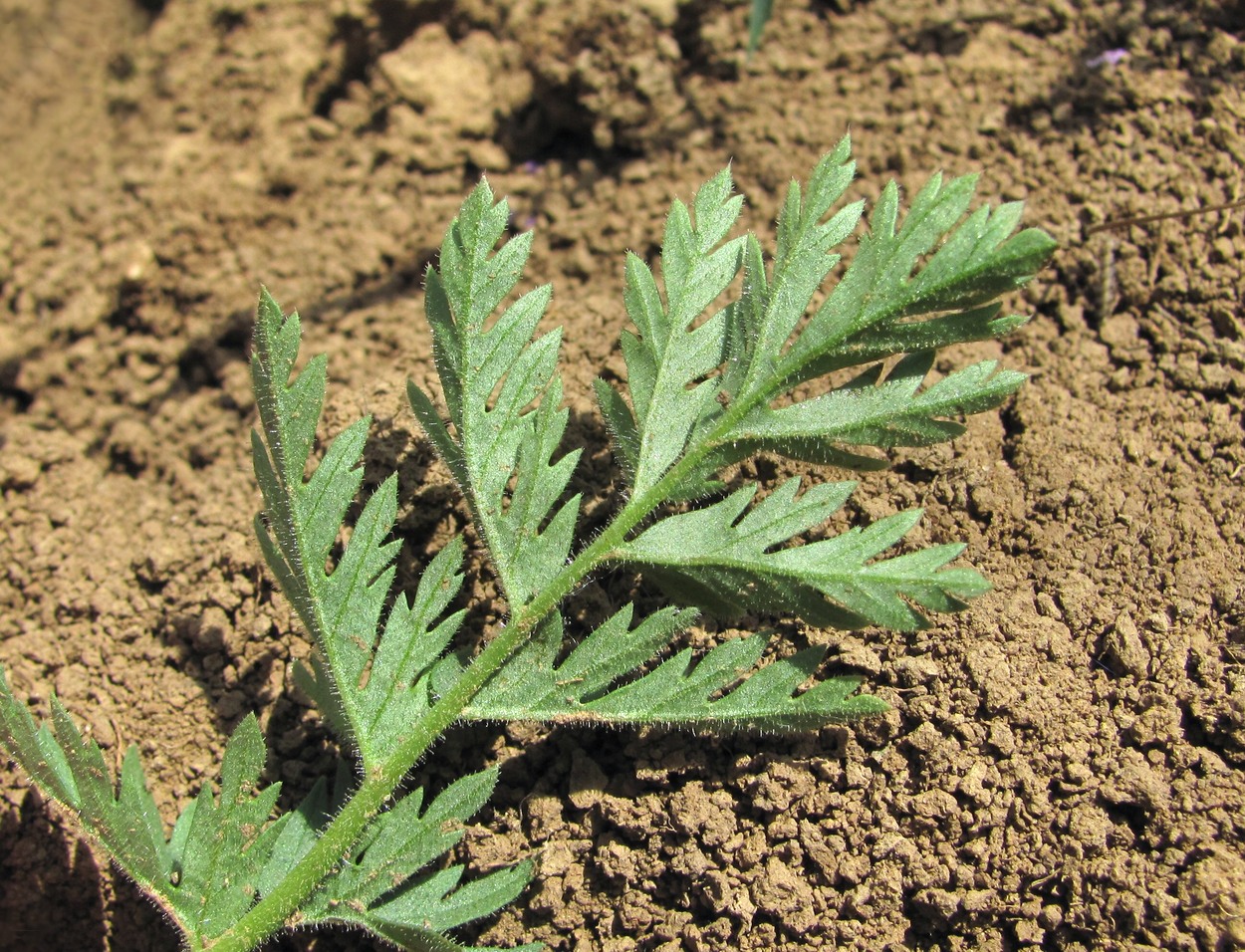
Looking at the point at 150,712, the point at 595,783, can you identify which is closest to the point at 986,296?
the point at 595,783

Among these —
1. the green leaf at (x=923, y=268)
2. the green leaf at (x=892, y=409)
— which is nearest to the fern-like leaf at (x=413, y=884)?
the green leaf at (x=892, y=409)

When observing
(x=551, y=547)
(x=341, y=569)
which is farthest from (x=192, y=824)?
(x=551, y=547)

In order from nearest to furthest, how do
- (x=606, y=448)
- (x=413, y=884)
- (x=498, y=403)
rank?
(x=413, y=884)
(x=498, y=403)
(x=606, y=448)

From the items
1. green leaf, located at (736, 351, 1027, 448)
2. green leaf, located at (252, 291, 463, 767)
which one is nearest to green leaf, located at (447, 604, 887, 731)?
green leaf, located at (252, 291, 463, 767)

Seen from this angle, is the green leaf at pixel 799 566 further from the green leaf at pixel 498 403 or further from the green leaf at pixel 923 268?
the green leaf at pixel 923 268

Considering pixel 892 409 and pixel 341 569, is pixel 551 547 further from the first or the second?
pixel 892 409

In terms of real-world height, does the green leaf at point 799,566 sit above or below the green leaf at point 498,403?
below
